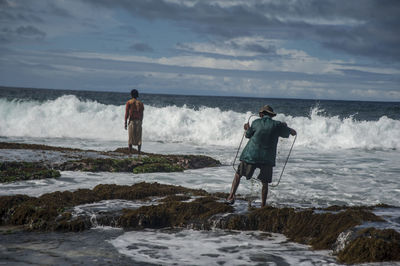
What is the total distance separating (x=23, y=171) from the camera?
1076cm

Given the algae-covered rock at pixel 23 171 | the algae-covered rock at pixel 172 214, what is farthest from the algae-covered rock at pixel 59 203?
the algae-covered rock at pixel 23 171

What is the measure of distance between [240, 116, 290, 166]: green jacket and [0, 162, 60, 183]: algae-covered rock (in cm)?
576

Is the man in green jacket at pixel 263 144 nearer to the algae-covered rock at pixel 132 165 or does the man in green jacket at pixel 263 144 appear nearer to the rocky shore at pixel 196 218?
the rocky shore at pixel 196 218

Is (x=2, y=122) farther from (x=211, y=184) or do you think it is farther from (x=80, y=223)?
(x=80, y=223)

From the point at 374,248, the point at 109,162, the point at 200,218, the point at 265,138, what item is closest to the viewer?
the point at 374,248

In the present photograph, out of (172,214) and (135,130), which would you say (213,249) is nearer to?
(172,214)

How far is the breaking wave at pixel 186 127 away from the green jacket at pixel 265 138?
16633mm

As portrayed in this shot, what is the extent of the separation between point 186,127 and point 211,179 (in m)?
15.8

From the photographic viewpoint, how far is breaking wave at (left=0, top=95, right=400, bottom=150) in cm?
2461

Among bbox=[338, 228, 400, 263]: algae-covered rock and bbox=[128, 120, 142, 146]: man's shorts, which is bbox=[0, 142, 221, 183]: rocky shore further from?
bbox=[338, 228, 400, 263]: algae-covered rock

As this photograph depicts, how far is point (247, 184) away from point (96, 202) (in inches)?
183

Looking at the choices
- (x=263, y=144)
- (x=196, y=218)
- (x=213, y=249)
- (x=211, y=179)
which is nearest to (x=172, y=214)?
(x=196, y=218)

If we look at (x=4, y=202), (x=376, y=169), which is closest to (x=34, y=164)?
(x=4, y=202)

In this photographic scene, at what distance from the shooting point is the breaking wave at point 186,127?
80.7 ft
